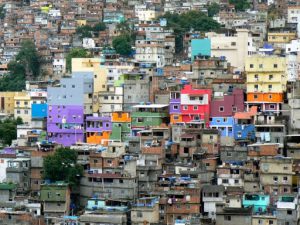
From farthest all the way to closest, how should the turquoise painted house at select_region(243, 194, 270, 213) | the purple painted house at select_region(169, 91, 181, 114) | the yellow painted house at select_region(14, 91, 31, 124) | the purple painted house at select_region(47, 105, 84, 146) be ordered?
the yellow painted house at select_region(14, 91, 31, 124) → the purple painted house at select_region(47, 105, 84, 146) → the purple painted house at select_region(169, 91, 181, 114) → the turquoise painted house at select_region(243, 194, 270, 213)

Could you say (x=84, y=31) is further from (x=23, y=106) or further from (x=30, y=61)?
(x=23, y=106)

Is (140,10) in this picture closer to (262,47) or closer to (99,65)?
(262,47)

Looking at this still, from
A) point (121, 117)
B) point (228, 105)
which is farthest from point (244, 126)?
point (121, 117)

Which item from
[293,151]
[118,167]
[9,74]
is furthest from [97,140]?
[9,74]

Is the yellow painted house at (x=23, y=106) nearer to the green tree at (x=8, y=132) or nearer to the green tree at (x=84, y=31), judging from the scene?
the green tree at (x=8, y=132)

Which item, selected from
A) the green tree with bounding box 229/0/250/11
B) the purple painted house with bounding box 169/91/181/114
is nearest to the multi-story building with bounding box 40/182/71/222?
the purple painted house with bounding box 169/91/181/114

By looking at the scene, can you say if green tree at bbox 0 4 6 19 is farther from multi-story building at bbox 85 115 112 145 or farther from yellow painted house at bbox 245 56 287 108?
yellow painted house at bbox 245 56 287 108
